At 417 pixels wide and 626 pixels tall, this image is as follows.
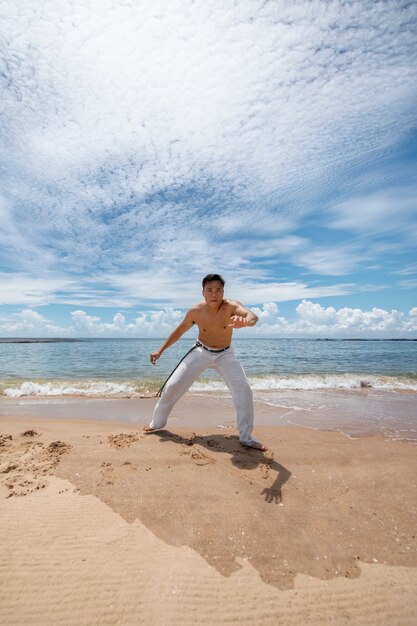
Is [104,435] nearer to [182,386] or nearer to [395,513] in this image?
[182,386]

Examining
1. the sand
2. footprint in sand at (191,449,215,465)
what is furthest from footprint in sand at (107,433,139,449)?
footprint in sand at (191,449,215,465)

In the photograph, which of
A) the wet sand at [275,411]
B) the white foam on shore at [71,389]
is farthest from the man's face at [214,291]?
the white foam on shore at [71,389]

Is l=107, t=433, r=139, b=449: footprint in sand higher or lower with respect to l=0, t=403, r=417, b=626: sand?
higher

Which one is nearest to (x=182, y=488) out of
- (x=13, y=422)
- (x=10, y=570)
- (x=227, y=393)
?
(x=10, y=570)

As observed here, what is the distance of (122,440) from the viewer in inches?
176

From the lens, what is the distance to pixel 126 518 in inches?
106

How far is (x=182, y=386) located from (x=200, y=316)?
45.6 inches

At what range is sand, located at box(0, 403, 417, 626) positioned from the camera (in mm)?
1945

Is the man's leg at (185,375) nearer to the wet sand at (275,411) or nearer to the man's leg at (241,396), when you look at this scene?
the man's leg at (241,396)

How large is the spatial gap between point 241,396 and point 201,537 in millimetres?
2282

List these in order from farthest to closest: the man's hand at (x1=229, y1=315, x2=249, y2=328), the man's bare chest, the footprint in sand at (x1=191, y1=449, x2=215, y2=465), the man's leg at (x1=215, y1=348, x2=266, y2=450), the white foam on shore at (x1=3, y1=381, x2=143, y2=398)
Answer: the white foam on shore at (x1=3, y1=381, x2=143, y2=398) < the man's bare chest < the man's leg at (x1=215, y1=348, x2=266, y2=450) < the man's hand at (x1=229, y1=315, x2=249, y2=328) < the footprint in sand at (x1=191, y1=449, x2=215, y2=465)

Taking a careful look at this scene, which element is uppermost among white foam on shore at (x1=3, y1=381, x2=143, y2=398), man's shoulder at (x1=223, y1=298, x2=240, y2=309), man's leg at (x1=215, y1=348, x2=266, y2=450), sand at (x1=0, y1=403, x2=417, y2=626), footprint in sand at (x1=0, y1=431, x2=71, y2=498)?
man's shoulder at (x1=223, y1=298, x2=240, y2=309)

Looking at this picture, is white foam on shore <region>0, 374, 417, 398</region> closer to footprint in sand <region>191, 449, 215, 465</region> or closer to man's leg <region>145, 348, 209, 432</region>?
man's leg <region>145, 348, 209, 432</region>

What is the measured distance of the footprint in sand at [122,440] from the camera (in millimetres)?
4293
